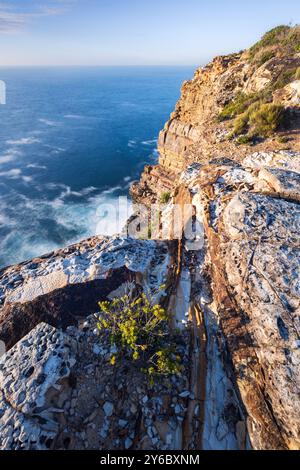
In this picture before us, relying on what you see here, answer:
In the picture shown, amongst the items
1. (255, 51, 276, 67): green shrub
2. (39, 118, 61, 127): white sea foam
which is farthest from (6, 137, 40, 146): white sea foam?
(255, 51, 276, 67): green shrub

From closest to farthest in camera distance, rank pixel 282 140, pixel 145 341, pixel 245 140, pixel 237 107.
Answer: pixel 145 341 < pixel 282 140 < pixel 245 140 < pixel 237 107

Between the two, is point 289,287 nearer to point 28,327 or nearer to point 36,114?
point 28,327

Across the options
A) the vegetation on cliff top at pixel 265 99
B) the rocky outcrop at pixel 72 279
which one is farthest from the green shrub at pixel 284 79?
the rocky outcrop at pixel 72 279

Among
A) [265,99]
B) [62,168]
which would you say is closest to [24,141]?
[62,168]

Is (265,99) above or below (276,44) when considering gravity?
below

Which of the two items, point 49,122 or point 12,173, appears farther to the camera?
point 49,122

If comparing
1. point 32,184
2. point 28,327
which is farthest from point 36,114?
point 28,327

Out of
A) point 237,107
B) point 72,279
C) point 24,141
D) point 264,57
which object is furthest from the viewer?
point 24,141

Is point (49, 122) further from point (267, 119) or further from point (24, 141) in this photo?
point (267, 119)
